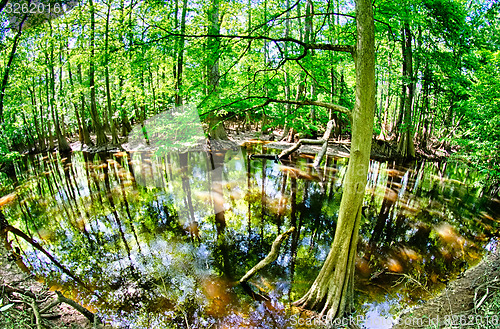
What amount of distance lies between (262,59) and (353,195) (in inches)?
496

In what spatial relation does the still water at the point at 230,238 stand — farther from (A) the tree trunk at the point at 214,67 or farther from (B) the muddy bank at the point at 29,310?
(A) the tree trunk at the point at 214,67

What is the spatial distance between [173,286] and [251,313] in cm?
159

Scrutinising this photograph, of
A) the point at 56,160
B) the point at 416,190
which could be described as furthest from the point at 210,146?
the point at 416,190

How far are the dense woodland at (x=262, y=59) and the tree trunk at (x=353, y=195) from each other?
0.23m

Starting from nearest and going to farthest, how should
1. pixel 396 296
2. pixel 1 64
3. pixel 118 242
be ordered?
pixel 396 296 < pixel 118 242 < pixel 1 64

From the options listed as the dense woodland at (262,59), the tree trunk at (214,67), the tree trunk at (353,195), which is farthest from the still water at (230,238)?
the tree trunk at (214,67)

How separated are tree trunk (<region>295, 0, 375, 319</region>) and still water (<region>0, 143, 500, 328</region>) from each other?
0.61m

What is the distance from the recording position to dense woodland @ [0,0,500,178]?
3934mm

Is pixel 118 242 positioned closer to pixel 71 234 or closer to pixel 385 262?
pixel 71 234

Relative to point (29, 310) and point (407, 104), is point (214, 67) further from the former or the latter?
point (407, 104)

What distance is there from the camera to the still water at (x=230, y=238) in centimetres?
431

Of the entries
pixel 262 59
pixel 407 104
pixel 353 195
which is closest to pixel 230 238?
pixel 353 195

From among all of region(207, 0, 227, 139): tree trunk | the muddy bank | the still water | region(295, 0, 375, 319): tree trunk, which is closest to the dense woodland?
region(207, 0, 227, 139): tree trunk

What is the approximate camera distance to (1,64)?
39.3 ft
